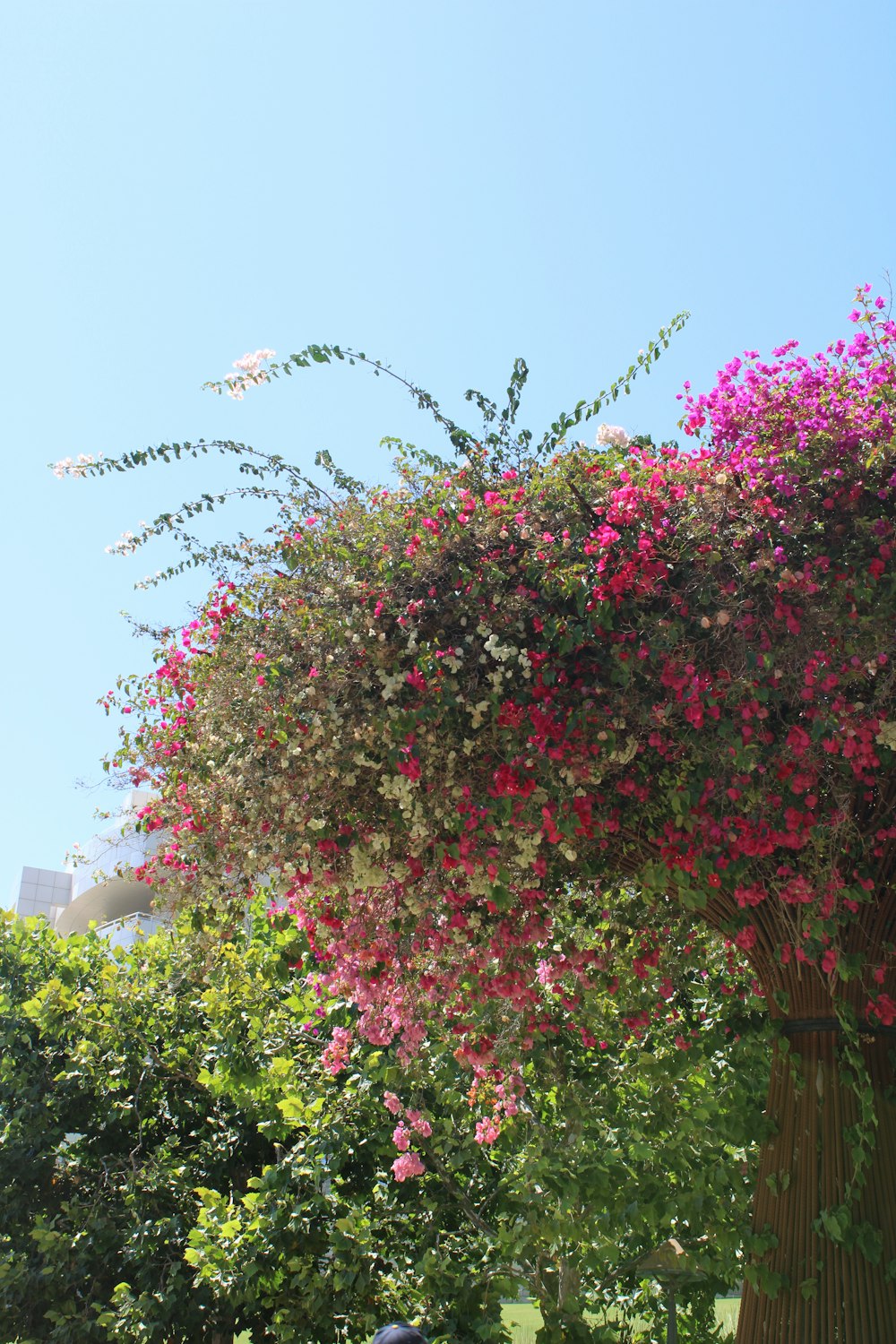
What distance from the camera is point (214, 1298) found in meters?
6.84

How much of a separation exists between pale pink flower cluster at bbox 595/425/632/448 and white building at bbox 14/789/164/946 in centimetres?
247

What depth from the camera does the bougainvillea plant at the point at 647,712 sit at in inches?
128

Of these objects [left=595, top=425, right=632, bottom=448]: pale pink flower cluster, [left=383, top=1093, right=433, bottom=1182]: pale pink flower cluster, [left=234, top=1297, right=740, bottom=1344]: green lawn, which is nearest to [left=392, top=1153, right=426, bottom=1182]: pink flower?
[left=383, top=1093, right=433, bottom=1182]: pale pink flower cluster

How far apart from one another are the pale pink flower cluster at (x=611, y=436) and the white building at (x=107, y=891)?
2.47m

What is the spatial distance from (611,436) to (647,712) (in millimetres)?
1211

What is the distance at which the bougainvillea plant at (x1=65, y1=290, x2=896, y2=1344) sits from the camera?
3258 mm

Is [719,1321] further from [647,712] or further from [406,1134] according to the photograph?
[647,712]

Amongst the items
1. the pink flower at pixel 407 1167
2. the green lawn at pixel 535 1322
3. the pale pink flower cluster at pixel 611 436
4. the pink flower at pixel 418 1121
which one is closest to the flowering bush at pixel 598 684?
the pale pink flower cluster at pixel 611 436

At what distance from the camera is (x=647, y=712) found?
335 cm

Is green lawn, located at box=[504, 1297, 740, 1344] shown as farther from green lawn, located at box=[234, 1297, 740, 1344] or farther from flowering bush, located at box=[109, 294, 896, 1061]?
flowering bush, located at box=[109, 294, 896, 1061]

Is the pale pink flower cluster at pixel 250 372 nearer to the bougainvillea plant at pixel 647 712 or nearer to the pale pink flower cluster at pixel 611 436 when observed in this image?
the bougainvillea plant at pixel 647 712

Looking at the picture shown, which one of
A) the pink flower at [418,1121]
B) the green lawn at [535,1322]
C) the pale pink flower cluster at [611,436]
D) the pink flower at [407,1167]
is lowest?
the green lawn at [535,1322]

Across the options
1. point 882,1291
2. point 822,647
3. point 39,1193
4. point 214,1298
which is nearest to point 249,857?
point 822,647

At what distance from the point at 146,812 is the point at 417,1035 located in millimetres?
1425
